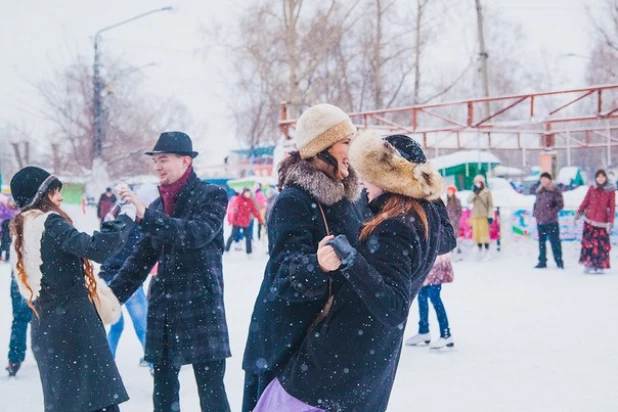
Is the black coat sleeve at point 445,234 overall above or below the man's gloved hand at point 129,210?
below

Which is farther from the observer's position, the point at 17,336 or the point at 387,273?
the point at 17,336

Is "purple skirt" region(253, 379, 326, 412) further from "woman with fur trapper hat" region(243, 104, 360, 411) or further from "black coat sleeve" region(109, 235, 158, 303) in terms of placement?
"black coat sleeve" region(109, 235, 158, 303)

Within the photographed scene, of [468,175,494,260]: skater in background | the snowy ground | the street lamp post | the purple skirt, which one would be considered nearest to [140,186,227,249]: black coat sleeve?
the purple skirt

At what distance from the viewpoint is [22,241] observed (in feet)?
10.6

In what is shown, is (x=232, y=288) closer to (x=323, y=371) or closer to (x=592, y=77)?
(x=323, y=371)

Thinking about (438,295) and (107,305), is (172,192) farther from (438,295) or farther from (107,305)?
(438,295)

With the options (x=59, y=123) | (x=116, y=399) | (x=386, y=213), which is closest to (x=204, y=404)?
(x=116, y=399)

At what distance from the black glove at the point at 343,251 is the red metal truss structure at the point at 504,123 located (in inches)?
397

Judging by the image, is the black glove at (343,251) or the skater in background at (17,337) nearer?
the black glove at (343,251)

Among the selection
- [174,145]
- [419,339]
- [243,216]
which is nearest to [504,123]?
[243,216]

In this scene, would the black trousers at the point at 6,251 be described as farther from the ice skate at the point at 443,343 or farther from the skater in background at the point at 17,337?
the ice skate at the point at 443,343

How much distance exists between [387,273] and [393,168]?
37 cm

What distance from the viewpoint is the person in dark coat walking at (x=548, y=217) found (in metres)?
12.1

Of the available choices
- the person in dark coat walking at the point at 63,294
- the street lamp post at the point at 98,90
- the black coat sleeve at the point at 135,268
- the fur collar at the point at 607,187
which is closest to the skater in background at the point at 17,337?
the black coat sleeve at the point at 135,268
